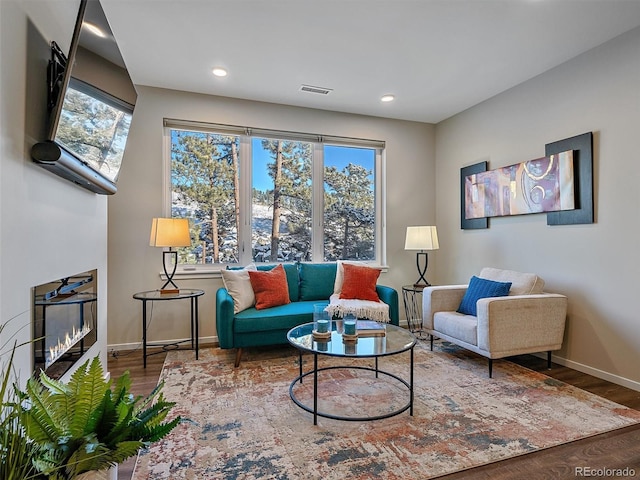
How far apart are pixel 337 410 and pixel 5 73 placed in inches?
94.3

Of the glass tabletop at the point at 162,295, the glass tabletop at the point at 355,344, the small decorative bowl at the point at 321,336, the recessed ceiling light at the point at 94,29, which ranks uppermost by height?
the recessed ceiling light at the point at 94,29

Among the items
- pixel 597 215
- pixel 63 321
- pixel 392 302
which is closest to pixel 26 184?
pixel 63 321

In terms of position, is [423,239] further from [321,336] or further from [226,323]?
[226,323]

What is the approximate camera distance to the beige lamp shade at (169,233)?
129 inches

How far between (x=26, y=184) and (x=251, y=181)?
2.71 meters

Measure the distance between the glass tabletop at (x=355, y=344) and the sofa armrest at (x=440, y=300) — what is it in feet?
3.18

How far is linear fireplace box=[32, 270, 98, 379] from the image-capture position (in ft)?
5.33

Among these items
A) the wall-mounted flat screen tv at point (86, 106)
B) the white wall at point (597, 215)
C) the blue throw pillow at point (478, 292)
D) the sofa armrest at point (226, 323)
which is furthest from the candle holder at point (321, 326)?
the white wall at point (597, 215)

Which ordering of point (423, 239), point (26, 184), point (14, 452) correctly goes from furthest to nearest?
1. point (423, 239)
2. point (26, 184)
3. point (14, 452)

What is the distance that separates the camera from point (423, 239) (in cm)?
408

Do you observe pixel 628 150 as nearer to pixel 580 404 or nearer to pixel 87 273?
pixel 580 404

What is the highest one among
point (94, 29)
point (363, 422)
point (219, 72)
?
point (219, 72)

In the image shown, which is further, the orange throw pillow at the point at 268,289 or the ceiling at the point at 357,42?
the orange throw pillow at the point at 268,289

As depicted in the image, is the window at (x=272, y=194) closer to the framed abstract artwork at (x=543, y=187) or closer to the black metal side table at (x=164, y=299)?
the black metal side table at (x=164, y=299)
